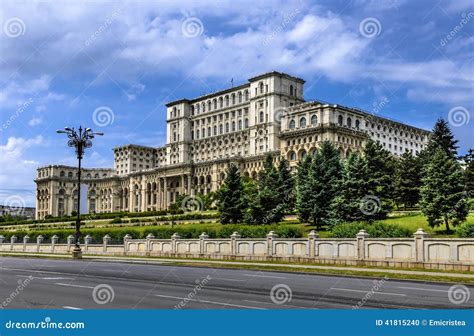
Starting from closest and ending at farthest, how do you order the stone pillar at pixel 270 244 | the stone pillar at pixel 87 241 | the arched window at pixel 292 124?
the stone pillar at pixel 270 244 → the stone pillar at pixel 87 241 → the arched window at pixel 292 124

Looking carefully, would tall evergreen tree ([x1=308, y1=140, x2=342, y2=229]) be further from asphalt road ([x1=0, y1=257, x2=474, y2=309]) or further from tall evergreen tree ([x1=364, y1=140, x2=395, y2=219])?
asphalt road ([x1=0, y1=257, x2=474, y2=309])

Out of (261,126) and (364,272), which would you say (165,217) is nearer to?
(261,126)

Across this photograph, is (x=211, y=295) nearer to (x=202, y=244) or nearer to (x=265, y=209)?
(x=202, y=244)

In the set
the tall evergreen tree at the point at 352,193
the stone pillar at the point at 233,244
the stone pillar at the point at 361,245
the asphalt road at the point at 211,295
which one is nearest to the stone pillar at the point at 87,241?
the stone pillar at the point at 233,244

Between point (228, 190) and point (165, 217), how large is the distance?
26.4 metres

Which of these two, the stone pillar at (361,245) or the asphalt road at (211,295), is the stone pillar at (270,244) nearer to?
the stone pillar at (361,245)

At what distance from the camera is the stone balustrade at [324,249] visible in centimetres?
2856

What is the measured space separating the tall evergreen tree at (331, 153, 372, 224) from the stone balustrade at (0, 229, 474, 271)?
54.9 ft

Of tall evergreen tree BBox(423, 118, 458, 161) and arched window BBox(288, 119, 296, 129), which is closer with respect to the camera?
tall evergreen tree BBox(423, 118, 458, 161)

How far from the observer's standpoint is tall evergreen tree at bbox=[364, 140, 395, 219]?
189 ft

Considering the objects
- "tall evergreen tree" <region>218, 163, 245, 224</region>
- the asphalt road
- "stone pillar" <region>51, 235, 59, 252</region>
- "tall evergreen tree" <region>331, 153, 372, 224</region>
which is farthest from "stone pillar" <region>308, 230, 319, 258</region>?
"tall evergreen tree" <region>218, 163, 245, 224</region>

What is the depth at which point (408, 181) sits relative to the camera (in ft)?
233

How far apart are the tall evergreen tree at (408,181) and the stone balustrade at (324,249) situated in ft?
116

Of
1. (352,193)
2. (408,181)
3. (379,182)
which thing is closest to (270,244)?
(352,193)
